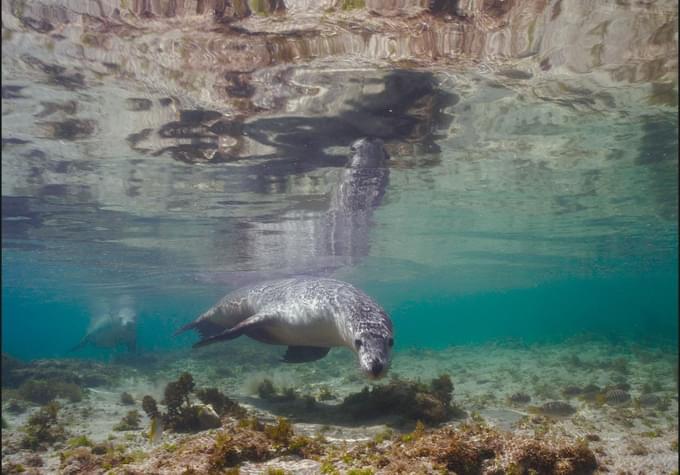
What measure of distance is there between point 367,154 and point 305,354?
5984 millimetres

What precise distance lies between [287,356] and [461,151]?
7.99 metres

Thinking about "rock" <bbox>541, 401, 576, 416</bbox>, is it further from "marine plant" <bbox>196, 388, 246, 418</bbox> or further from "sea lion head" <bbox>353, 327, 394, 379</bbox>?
"marine plant" <bbox>196, 388, 246, 418</bbox>

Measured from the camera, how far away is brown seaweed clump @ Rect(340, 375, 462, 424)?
6344mm

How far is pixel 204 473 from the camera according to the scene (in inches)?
152

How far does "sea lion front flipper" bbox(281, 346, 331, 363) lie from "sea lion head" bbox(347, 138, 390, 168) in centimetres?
558

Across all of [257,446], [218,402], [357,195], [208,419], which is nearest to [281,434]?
[257,446]

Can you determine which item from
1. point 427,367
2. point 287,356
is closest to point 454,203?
point 427,367

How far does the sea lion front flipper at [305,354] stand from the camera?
791 centimetres

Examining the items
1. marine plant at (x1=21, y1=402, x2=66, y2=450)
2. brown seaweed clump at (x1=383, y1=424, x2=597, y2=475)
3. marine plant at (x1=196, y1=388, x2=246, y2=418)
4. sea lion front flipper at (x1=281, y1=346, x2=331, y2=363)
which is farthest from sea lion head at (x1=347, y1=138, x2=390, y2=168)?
marine plant at (x1=21, y1=402, x2=66, y2=450)

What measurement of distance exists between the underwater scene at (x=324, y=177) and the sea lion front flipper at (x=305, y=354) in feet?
0.13

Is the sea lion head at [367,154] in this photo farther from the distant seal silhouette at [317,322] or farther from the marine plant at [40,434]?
the marine plant at [40,434]

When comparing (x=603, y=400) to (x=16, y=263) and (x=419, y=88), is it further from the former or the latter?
(x=16, y=263)

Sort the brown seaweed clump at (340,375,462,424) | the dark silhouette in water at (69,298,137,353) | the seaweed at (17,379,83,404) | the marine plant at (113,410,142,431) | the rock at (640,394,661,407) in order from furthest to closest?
the dark silhouette in water at (69,298,137,353)
the seaweed at (17,379,83,404)
the rock at (640,394,661,407)
the marine plant at (113,410,142,431)
the brown seaweed clump at (340,375,462,424)

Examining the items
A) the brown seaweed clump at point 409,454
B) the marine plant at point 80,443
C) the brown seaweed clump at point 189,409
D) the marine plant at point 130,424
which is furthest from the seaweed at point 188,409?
the brown seaweed clump at point 409,454
